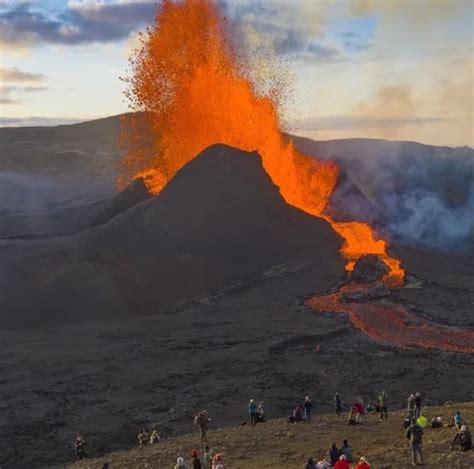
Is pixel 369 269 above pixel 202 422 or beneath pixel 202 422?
above

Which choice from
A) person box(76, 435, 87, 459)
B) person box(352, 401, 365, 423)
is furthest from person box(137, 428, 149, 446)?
person box(352, 401, 365, 423)

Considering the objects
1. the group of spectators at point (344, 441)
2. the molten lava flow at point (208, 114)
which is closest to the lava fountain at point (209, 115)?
the molten lava flow at point (208, 114)

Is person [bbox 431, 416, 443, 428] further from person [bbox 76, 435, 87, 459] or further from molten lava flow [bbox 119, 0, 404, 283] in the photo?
molten lava flow [bbox 119, 0, 404, 283]

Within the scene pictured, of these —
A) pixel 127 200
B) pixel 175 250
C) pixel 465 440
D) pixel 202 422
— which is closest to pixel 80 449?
pixel 202 422

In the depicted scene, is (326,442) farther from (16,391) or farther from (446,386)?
(16,391)

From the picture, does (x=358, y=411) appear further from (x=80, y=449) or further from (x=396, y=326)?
(x=396, y=326)

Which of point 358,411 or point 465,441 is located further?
point 358,411
